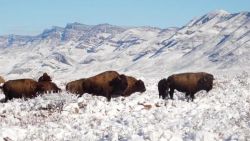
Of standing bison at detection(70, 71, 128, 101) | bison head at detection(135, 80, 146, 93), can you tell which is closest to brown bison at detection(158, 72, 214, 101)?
bison head at detection(135, 80, 146, 93)

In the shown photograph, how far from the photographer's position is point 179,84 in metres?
31.5

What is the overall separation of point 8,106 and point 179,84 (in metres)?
12.4

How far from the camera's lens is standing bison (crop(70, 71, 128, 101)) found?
29.0m

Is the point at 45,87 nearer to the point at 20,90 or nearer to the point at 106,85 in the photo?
the point at 20,90

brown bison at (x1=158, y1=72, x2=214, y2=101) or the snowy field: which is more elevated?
brown bison at (x1=158, y1=72, x2=214, y2=101)

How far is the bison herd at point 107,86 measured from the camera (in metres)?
27.6

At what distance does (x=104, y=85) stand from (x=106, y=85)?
12 cm

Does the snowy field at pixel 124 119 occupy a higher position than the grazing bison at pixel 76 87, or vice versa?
the grazing bison at pixel 76 87

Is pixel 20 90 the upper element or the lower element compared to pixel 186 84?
lower

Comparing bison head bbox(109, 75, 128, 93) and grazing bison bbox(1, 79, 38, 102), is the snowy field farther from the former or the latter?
bison head bbox(109, 75, 128, 93)

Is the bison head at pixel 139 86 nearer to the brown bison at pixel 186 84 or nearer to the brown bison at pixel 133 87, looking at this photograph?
the brown bison at pixel 133 87

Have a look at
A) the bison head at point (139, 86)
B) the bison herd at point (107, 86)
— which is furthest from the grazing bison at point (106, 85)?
the bison head at point (139, 86)

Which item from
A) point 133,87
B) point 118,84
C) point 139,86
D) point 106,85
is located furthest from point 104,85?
point 139,86

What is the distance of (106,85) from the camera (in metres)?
29.0
